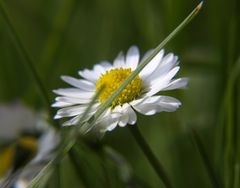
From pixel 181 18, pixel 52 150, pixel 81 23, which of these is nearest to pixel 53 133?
pixel 52 150

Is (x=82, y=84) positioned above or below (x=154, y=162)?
above

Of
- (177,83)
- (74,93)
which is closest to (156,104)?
(177,83)

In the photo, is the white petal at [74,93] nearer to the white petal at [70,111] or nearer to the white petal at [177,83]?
the white petal at [70,111]

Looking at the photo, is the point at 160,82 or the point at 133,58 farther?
the point at 133,58

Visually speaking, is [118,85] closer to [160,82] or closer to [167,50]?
[160,82]

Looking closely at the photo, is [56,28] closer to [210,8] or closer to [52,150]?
[210,8]

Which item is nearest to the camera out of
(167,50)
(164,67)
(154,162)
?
(154,162)

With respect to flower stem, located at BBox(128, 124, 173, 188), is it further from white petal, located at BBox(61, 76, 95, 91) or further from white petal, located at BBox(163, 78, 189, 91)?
white petal, located at BBox(61, 76, 95, 91)

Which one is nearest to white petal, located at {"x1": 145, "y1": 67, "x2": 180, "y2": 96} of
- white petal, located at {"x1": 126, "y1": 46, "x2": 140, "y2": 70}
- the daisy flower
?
the daisy flower
